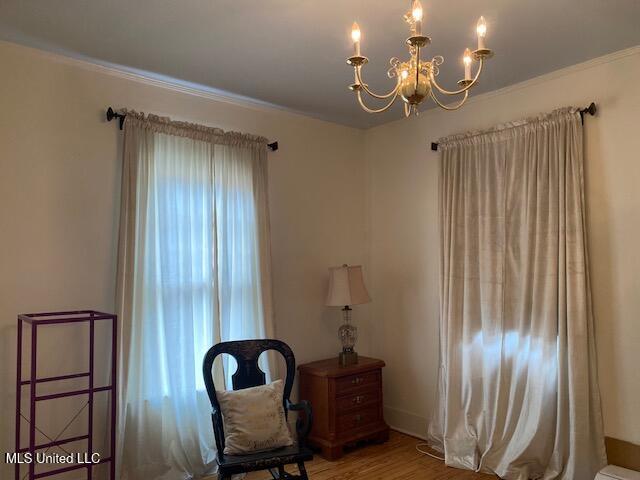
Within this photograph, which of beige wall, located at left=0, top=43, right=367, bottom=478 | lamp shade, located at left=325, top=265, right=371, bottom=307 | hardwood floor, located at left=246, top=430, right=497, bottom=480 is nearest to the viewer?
beige wall, located at left=0, top=43, right=367, bottom=478

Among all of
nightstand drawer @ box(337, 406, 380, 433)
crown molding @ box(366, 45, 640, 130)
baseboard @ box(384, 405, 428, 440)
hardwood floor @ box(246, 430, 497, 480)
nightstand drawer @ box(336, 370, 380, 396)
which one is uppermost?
crown molding @ box(366, 45, 640, 130)

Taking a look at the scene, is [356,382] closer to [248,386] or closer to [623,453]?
[248,386]

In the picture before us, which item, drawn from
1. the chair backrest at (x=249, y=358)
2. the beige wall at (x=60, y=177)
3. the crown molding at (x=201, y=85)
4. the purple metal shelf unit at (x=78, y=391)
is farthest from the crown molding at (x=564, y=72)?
the purple metal shelf unit at (x=78, y=391)

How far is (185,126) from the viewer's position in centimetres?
352

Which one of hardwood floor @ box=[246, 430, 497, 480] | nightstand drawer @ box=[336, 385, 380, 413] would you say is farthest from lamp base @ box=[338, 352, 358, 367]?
hardwood floor @ box=[246, 430, 497, 480]

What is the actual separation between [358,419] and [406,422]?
0.60 metres

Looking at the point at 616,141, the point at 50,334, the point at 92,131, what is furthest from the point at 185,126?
the point at 616,141

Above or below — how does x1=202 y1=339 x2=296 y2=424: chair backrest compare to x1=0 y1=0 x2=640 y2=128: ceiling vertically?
below

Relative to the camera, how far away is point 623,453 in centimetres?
300

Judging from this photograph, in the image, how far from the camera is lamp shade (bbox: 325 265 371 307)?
404cm

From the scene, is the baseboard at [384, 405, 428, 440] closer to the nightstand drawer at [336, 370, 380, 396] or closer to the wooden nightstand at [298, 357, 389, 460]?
the wooden nightstand at [298, 357, 389, 460]

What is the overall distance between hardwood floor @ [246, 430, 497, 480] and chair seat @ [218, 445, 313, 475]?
709 mm

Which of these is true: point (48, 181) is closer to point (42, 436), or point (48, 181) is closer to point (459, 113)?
point (42, 436)

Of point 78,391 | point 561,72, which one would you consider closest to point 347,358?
point 78,391
